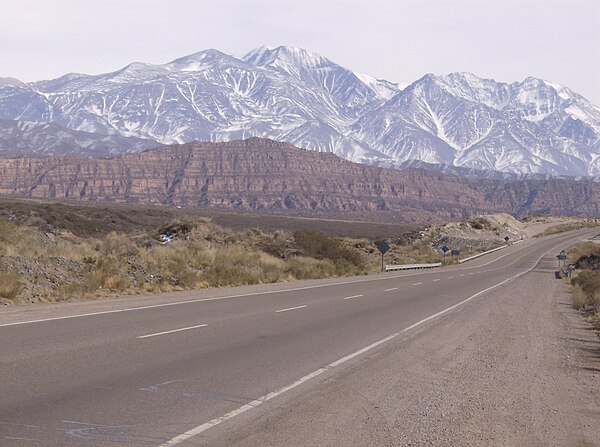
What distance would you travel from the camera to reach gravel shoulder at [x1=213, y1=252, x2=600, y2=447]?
330 inches

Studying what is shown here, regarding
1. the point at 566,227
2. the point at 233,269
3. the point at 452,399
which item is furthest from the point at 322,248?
the point at 566,227

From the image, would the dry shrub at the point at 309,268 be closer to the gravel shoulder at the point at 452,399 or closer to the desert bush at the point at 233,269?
the desert bush at the point at 233,269

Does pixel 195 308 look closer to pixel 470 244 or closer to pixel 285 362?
pixel 285 362

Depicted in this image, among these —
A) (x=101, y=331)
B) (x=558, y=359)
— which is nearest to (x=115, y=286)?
(x=101, y=331)

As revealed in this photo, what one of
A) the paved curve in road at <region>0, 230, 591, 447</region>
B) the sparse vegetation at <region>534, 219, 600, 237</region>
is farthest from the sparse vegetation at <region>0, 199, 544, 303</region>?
the sparse vegetation at <region>534, 219, 600, 237</region>

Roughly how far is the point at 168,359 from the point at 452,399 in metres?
4.05

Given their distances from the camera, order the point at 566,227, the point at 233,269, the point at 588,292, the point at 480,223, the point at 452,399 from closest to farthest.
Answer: the point at 452,399
the point at 588,292
the point at 233,269
the point at 480,223
the point at 566,227

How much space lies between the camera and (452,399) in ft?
33.7

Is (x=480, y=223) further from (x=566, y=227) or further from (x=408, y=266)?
(x=408, y=266)

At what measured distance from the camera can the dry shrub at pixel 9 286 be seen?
63.2 ft

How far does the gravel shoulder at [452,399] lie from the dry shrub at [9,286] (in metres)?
9.09

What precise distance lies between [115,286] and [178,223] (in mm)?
20323

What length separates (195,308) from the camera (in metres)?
19.5

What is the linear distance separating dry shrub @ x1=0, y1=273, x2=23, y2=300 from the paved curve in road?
4.49ft
